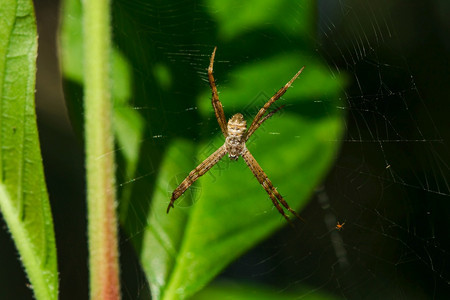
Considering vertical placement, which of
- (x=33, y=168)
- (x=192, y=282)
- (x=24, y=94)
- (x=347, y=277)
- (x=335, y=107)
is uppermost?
(x=24, y=94)

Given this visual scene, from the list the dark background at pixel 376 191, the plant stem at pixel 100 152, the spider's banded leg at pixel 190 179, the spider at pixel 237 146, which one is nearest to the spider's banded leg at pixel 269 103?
the spider at pixel 237 146

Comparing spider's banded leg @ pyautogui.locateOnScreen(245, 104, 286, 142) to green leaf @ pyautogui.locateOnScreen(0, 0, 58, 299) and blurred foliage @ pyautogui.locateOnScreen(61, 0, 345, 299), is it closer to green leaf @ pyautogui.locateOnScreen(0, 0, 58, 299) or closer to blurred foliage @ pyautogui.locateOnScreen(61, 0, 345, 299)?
blurred foliage @ pyautogui.locateOnScreen(61, 0, 345, 299)

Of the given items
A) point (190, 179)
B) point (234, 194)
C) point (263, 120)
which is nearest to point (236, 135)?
point (263, 120)

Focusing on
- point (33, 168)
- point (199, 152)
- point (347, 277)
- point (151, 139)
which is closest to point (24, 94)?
point (33, 168)

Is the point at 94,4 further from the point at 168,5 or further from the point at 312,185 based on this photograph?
the point at 312,185

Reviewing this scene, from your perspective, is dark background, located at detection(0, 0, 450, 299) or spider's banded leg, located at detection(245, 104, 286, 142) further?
dark background, located at detection(0, 0, 450, 299)

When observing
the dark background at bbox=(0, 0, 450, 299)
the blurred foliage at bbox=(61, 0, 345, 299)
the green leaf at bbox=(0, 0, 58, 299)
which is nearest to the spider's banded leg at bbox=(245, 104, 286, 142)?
the blurred foliage at bbox=(61, 0, 345, 299)

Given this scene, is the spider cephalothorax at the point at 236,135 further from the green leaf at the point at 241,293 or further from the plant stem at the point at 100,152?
the plant stem at the point at 100,152

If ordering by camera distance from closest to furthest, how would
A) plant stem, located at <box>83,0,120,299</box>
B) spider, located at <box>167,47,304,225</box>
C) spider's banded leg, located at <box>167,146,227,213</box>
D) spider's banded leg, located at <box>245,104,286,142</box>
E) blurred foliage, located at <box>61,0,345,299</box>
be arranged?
plant stem, located at <box>83,0,120,299</box> < blurred foliage, located at <box>61,0,345,299</box> < spider's banded leg, located at <box>167,146,227,213</box> < spider, located at <box>167,47,304,225</box> < spider's banded leg, located at <box>245,104,286,142</box>
